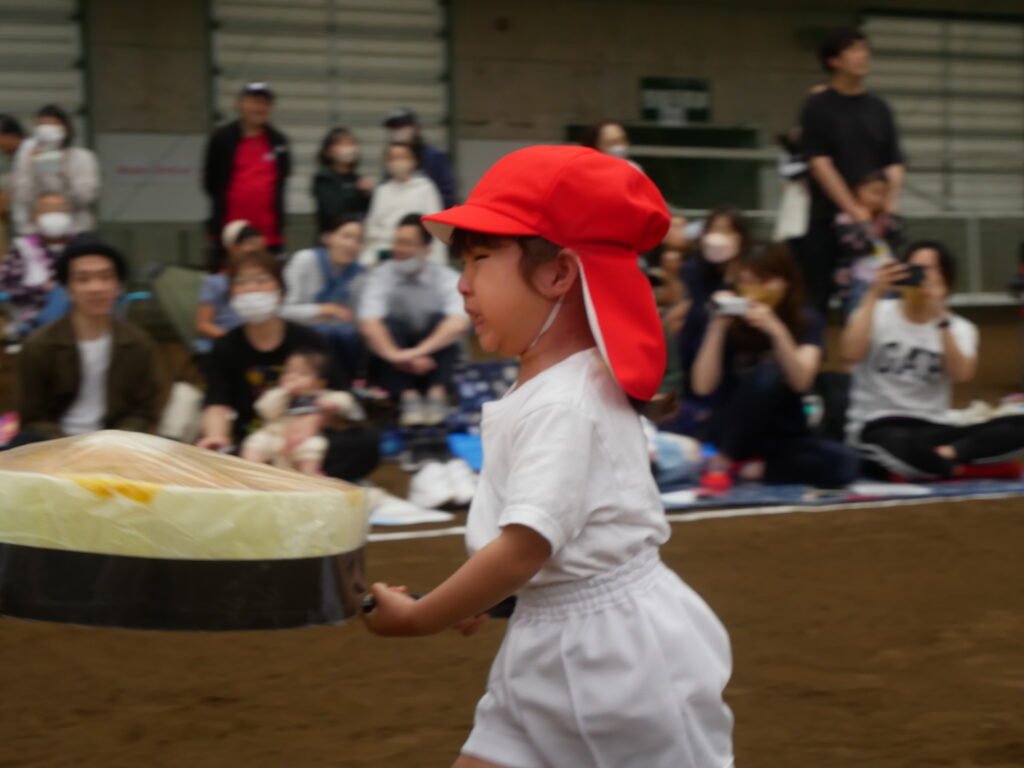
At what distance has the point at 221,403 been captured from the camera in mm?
6066

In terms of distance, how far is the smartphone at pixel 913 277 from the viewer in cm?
655

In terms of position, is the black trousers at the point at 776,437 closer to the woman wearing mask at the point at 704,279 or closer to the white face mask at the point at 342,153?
the woman wearing mask at the point at 704,279

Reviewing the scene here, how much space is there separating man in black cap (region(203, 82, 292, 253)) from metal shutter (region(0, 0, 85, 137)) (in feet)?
15.4

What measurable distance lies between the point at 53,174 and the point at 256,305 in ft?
9.47

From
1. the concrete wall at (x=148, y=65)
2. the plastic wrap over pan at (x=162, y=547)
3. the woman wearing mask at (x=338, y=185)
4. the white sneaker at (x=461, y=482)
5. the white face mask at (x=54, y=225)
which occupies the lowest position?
the white sneaker at (x=461, y=482)

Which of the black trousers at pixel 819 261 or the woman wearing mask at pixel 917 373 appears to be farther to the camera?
the black trousers at pixel 819 261

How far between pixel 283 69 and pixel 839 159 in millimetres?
7496

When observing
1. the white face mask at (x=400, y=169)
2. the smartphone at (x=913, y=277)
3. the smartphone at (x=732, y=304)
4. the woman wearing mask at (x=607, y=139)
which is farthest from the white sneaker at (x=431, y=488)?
the white face mask at (x=400, y=169)

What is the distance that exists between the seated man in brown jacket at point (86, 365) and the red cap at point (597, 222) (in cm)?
409

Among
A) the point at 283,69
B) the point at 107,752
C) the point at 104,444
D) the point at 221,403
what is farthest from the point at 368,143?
the point at 104,444

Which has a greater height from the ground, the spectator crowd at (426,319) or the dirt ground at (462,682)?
the spectator crowd at (426,319)

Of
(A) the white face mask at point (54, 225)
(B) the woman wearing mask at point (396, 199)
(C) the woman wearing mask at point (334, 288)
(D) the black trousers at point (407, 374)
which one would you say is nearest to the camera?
(D) the black trousers at point (407, 374)

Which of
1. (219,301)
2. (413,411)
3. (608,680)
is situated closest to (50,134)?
(219,301)

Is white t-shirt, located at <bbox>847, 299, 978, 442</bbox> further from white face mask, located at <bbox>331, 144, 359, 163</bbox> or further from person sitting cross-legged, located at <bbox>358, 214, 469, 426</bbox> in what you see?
white face mask, located at <bbox>331, 144, 359, 163</bbox>
